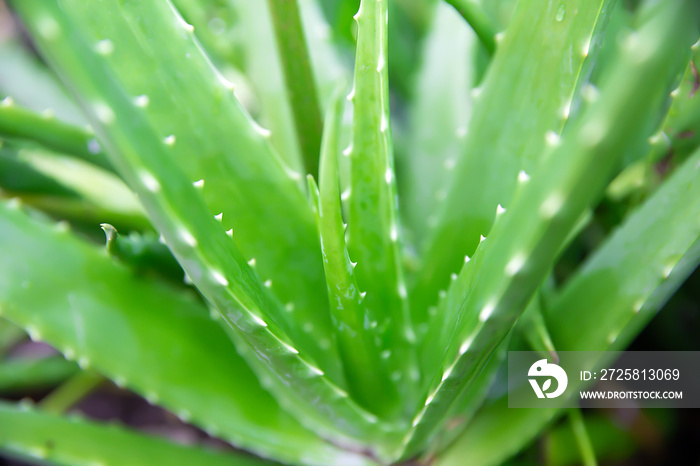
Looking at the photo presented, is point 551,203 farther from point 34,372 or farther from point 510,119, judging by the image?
point 34,372

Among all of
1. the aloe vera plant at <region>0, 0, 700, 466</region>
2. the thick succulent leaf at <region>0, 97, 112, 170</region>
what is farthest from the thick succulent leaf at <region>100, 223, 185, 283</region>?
the thick succulent leaf at <region>0, 97, 112, 170</region>

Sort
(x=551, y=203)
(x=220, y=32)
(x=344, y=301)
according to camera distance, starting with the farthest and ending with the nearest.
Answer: (x=220, y=32)
(x=344, y=301)
(x=551, y=203)

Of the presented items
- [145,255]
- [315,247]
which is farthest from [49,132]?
[315,247]

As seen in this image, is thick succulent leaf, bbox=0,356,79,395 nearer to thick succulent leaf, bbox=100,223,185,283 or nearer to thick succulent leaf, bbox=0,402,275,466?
thick succulent leaf, bbox=0,402,275,466

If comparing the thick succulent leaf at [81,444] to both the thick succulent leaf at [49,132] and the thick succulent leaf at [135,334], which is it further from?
the thick succulent leaf at [49,132]

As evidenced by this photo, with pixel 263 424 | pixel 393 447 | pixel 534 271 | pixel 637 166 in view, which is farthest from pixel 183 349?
pixel 637 166

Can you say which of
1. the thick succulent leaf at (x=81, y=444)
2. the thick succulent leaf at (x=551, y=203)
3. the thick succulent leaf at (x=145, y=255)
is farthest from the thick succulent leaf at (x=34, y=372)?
the thick succulent leaf at (x=551, y=203)
